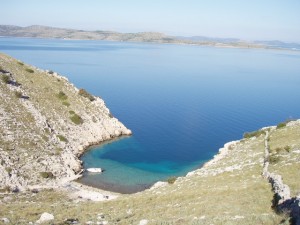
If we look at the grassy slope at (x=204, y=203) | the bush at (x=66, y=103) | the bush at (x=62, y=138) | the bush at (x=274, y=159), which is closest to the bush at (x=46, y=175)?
the grassy slope at (x=204, y=203)

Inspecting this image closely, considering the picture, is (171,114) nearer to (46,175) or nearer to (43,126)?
(43,126)

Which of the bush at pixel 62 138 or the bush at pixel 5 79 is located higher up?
the bush at pixel 5 79

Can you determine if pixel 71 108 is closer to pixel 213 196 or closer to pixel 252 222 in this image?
pixel 213 196

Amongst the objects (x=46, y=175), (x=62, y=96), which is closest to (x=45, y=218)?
(x=46, y=175)

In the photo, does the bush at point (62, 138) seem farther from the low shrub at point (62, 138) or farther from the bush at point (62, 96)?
the bush at point (62, 96)

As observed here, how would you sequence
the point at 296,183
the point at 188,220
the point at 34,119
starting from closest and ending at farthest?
1. the point at 188,220
2. the point at 296,183
3. the point at 34,119

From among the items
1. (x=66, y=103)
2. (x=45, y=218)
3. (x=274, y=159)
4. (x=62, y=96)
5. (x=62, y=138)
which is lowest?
(x=62, y=138)

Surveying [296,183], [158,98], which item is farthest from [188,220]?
[158,98]

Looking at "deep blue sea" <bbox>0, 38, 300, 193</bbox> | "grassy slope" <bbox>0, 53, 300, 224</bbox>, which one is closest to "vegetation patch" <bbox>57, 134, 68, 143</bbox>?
"deep blue sea" <bbox>0, 38, 300, 193</bbox>
